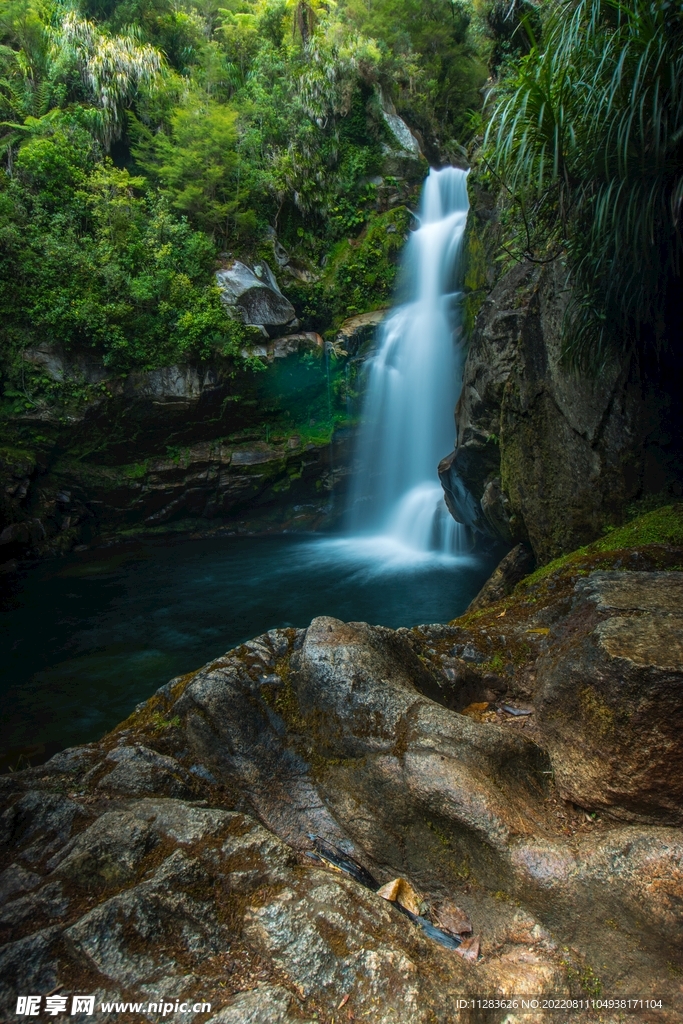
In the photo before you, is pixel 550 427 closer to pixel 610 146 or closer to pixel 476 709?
pixel 610 146

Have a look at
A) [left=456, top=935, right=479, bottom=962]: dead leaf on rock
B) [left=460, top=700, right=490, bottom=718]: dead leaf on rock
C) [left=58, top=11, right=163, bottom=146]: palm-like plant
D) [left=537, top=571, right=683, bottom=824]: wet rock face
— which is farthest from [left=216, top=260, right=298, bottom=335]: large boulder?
[left=456, top=935, right=479, bottom=962]: dead leaf on rock

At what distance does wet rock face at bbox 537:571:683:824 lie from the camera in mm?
2338

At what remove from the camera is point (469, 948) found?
207 centimetres

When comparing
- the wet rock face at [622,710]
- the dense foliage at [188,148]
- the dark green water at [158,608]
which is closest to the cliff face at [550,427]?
the dark green water at [158,608]

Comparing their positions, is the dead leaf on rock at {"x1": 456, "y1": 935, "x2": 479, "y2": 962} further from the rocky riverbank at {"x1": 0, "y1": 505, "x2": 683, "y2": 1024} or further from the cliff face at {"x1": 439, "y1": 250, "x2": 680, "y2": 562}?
the cliff face at {"x1": 439, "y1": 250, "x2": 680, "y2": 562}

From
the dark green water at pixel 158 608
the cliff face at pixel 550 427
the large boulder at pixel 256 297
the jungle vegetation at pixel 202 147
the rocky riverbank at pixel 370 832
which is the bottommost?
the dark green water at pixel 158 608

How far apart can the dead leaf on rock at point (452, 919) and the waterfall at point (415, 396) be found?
10.8m

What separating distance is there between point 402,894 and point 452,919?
0.71ft

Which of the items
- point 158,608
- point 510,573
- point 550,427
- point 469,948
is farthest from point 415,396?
point 469,948

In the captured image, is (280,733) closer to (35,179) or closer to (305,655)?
(305,655)

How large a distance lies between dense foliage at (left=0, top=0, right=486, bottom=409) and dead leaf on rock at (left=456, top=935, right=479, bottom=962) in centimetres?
1348

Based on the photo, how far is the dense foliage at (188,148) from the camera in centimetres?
1298

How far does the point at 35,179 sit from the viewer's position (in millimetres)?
13227

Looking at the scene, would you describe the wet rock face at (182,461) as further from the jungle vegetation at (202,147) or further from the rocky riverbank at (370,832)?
the rocky riverbank at (370,832)
